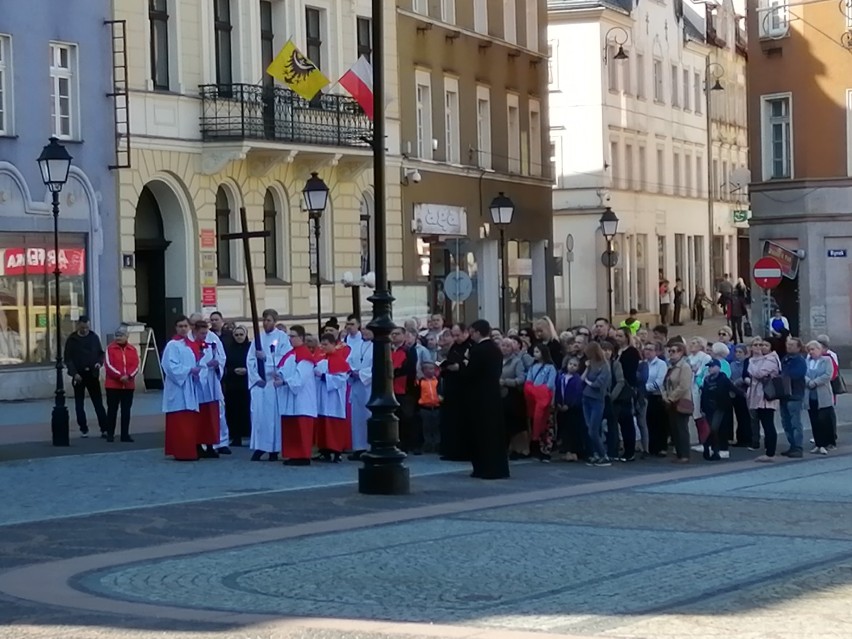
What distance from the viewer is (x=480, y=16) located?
52.2 meters

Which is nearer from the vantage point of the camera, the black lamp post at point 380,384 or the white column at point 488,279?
the black lamp post at point 380,384

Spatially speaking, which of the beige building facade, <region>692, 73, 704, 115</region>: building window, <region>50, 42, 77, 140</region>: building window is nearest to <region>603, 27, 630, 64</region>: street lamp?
<region>692, 73, 704, 115</region>: building window

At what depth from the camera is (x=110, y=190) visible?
36344 millimetres

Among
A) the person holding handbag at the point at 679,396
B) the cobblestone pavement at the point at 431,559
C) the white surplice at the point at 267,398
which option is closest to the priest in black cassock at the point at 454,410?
the cobblestone pavement at the point at 431,559

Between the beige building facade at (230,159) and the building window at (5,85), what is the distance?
2.87 meters

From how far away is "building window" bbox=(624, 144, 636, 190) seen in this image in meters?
70.2

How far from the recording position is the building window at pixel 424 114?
1886 inches

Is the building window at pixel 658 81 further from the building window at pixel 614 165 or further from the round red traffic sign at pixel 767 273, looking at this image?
the round red traffic sign at pixel 767 273

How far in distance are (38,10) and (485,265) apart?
2033 cm

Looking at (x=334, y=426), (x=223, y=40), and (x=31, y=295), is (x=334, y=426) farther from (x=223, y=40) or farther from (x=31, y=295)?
(x=223, y=40)

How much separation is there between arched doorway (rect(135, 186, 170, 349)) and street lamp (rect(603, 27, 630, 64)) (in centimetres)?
3127

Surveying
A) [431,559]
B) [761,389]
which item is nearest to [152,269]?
[761,389]

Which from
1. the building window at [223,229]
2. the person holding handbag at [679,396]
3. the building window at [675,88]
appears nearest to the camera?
the person holding handbag at [679,396]

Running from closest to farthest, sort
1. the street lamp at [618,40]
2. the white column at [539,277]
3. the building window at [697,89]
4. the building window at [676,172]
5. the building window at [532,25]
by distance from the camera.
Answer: the building window at [532,25], the white column at [539,277], the street lamp at [618,40], the building window at [676,172], the building window at [697,89]
